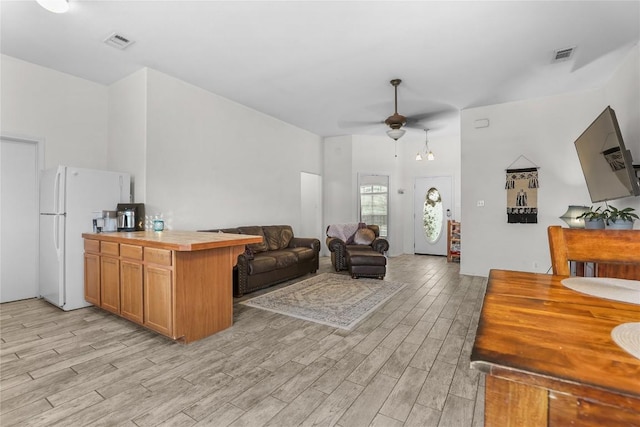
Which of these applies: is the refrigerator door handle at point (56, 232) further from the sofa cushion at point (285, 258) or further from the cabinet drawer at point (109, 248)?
the sofa cushion at point (285, 258)

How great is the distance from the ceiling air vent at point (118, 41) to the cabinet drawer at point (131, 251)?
2.24 meters

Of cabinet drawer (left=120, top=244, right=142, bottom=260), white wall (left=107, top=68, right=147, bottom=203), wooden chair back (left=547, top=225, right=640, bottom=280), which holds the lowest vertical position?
cabinet drawer (left=120, top=244, right=142, bottom=260)

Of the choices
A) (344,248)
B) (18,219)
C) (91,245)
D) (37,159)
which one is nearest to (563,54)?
(344,248)

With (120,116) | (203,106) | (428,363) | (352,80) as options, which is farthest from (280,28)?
(428,363)

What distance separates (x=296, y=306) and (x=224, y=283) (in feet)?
3.39

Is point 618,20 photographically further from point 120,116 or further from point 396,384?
point 120,116

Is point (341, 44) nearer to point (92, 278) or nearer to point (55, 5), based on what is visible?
point (55, 5)

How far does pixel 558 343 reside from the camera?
23.7 inches

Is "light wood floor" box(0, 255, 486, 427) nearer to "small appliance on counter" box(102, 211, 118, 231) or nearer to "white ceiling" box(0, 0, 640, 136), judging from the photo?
"small appliance on counter" box(102, 211, 118, 231)

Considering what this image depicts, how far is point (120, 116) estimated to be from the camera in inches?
169

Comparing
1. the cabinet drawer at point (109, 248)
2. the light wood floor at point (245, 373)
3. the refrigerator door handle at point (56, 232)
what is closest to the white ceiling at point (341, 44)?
the refrigerator door handle at point (56, 232)

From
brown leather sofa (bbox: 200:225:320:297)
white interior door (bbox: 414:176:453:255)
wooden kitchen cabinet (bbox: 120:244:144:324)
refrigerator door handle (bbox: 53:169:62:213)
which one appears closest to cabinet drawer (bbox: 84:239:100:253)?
refrigerator door handle (bbox: 53:169:62:213)

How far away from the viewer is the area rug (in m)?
3.23

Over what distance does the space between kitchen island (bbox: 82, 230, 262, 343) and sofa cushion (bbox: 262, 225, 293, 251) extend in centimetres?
226
